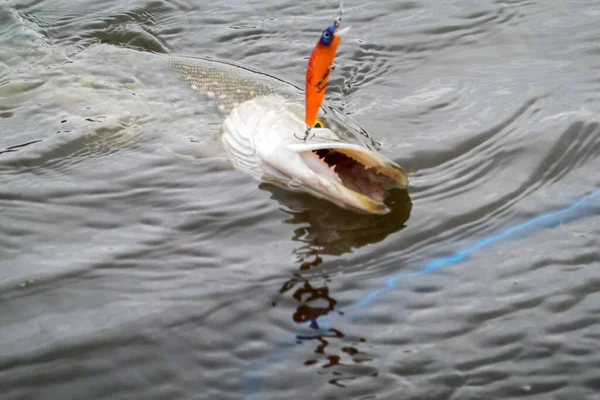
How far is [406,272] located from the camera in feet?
9.74

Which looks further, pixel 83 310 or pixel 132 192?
pixel 132 192

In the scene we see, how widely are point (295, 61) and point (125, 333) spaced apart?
327 centimetres

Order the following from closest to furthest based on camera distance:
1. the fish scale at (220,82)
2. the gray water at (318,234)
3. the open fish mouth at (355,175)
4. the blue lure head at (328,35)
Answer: the gray water at (318,234)
the blue lure head at (328,35)
the open fish mouth at (355,175)
the fish scale at (220,82)

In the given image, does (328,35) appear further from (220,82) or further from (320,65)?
(220,82)

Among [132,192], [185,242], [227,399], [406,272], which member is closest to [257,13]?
[132,192]

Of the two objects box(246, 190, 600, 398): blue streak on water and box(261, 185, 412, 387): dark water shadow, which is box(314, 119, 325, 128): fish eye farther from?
box(246, 190, 600, 398): blue streak on water

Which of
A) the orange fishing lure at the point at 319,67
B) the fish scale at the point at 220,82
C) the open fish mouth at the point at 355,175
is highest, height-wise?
the fish scale at the point at 220,82

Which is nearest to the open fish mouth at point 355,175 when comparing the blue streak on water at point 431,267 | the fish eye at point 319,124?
the fish eye at point 319,124

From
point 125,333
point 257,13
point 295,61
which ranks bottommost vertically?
point 125,333

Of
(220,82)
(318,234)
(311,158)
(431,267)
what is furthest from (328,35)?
(220,82)

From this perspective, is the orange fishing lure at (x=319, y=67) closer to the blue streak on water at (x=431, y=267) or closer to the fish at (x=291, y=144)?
the fish at (x=291, y=144)

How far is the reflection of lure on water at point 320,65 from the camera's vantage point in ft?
9.54

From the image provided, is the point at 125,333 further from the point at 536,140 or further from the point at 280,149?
the point at 536,140

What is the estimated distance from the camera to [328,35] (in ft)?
9.51
